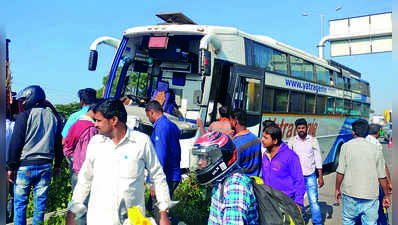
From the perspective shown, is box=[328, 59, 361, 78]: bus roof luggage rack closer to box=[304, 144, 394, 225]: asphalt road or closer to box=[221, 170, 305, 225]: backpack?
box=[304, 144, 394, 225]: asphalt road

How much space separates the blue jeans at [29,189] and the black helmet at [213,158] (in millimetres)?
2821

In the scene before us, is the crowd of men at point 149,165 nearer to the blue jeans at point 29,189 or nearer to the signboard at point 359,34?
the blue jeans at point 29,189

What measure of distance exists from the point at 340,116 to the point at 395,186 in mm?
13442

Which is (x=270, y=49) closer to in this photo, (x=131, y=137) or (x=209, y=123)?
(x=209, y=123)

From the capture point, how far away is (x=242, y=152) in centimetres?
453

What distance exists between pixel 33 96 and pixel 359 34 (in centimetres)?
2240

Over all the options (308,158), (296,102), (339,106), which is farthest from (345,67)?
(308,158)

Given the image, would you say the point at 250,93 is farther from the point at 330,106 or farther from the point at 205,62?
the point at 330,106

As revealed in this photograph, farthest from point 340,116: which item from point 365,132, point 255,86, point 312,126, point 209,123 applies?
point 365,132

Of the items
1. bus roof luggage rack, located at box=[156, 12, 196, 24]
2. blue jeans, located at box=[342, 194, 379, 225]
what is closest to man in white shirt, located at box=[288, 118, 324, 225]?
blue jeans, located at box=[342, 194, 379, 225]

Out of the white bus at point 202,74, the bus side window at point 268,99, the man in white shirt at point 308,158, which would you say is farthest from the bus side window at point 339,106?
the man in white shirt at point 308,158

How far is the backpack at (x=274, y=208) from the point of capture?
2.38m

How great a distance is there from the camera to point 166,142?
4.79 m

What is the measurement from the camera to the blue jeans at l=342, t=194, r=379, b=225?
4.62 meters
